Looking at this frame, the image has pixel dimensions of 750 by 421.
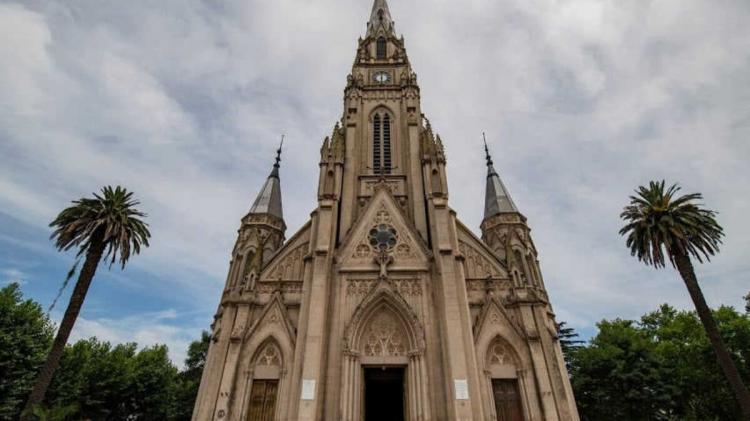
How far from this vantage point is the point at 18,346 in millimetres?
18516

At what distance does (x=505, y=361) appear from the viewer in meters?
19.7

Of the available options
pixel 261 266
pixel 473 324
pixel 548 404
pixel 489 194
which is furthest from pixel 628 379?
pixel 261 266

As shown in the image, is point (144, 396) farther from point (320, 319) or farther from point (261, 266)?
point (320, 319)

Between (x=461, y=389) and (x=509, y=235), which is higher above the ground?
(x=509, y=235)

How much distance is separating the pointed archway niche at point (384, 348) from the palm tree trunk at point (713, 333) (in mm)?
12080

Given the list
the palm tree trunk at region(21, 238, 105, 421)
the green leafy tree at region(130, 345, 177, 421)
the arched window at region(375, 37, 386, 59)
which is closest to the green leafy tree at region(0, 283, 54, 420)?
the palm tree trunk at region(21, 238, 105, 421)

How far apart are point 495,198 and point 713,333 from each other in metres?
14.9

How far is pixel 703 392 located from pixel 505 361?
14.2m

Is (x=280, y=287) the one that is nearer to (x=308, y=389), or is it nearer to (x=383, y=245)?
(x=383, y=245)

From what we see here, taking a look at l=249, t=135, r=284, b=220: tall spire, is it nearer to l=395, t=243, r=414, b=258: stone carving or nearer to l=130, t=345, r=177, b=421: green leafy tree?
l=395, t=243, r=414, b=258: stone carving

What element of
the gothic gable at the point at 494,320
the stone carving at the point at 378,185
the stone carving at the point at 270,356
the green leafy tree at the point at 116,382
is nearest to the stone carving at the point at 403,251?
the stone carving at the point at 378,185

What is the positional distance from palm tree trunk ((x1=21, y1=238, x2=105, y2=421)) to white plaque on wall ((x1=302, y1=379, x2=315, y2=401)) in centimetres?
942

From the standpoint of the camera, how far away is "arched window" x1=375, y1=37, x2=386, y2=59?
3366 cm

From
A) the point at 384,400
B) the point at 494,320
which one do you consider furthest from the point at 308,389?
the point at 494,320
